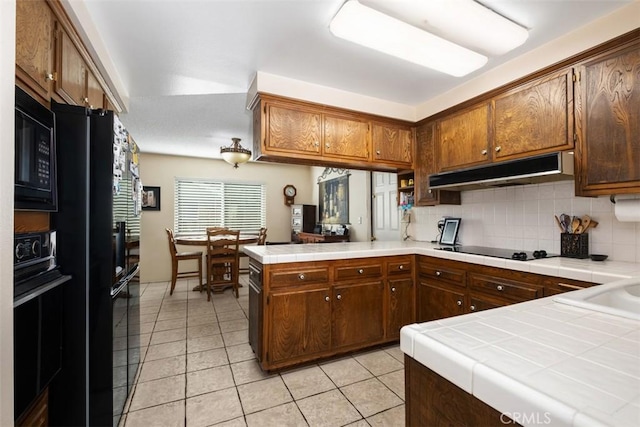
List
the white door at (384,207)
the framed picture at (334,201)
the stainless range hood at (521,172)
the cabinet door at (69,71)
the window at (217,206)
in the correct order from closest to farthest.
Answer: the cabinet door at (69,71)
the stainless range hood at (521,172)
the white door at (384,207)
the framed picture at (334,201)
the window at (217,206)

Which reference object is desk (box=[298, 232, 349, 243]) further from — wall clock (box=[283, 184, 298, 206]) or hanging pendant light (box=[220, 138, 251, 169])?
hanging pendant light (box=[220, 138, 251, 169])

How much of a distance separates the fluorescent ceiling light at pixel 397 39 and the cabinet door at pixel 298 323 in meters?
1.79

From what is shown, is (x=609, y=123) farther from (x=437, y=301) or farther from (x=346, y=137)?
(x=346, y=137)

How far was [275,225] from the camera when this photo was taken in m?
6.24

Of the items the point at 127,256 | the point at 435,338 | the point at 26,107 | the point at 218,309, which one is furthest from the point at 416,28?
the point at 218,309

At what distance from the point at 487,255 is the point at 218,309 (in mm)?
3142

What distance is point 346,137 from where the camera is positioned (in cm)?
278

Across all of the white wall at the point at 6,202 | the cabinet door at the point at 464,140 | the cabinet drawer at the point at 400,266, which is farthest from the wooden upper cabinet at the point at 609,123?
the white wall at the point at 6,202

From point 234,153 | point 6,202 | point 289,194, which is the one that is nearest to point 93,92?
point 6,202


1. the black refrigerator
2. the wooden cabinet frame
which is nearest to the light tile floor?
the black refrigerator

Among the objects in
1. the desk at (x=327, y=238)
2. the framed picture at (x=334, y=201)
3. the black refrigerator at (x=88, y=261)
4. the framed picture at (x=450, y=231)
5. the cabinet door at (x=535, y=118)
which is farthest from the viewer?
the framed picture at (x=334, y=201)

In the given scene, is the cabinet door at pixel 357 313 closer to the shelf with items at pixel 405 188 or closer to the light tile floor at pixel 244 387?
the light tile floor at pixel 244 387

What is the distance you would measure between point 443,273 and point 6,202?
256 cm

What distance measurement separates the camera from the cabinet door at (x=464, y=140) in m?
2.50
